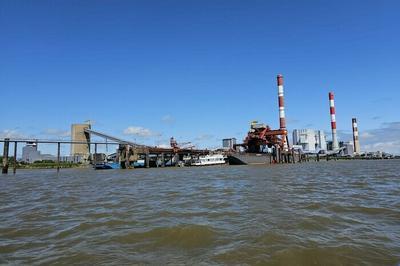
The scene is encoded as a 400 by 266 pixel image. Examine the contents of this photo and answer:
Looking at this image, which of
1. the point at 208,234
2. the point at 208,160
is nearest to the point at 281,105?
the point at 208,160

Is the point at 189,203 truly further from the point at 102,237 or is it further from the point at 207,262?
the point at 207,262

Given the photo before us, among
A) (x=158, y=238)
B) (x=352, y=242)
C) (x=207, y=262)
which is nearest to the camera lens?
(x=207, y=262)

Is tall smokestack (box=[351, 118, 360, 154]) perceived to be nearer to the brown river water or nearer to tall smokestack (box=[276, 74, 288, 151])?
tall smokestack (box=[276, 74, 288, 151])

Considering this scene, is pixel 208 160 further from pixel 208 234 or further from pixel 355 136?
pixel 355 136

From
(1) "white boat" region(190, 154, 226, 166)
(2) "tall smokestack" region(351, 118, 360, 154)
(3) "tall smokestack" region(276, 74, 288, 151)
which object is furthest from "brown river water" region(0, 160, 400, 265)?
(2) "tall smokestack" region(351, 118, 360, 154)

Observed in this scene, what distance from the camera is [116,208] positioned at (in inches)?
455

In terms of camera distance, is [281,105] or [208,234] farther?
[281,105]

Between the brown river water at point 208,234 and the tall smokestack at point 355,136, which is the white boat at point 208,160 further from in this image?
the tall smokestack at point 355,136

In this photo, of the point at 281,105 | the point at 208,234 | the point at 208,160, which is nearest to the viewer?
the point at 208,234

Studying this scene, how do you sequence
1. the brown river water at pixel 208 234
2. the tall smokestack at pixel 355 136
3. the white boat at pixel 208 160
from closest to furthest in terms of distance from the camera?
the brown river water at pixel 208 234
the white boat at pixel 208 160
the tall smokestack at pixel 355 136

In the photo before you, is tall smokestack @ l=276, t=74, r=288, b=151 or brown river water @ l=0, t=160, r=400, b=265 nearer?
brown river water @ l=0, t=160, r=400, b=265

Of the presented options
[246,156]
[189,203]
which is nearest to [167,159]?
[246,156]

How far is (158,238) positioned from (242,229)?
1991 mm

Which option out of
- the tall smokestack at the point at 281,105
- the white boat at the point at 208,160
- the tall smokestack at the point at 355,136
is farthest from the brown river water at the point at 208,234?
the tall smokestack at the point at 355,136
